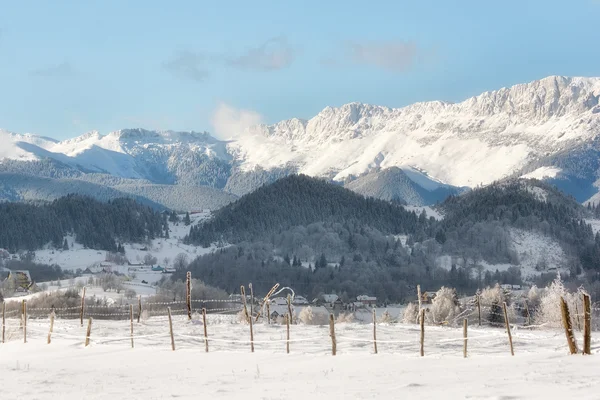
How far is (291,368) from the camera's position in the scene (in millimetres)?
35406

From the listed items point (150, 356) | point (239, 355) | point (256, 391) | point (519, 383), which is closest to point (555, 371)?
point (519, 383)

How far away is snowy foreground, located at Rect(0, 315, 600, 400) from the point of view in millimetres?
28072

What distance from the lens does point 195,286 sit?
475ft

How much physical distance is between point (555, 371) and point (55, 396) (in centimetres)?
1824

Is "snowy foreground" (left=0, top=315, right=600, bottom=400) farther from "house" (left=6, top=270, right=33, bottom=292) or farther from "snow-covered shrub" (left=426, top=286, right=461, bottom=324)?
"house" (left=6, top=270, right=33, bottom=292)

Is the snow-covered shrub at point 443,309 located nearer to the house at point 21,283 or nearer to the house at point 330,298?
the house at point 330,298

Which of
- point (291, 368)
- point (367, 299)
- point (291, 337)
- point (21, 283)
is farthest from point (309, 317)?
point (367, 299)

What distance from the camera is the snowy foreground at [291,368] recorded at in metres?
28.1

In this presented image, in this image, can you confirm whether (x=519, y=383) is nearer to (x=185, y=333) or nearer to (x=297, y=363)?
(x=297, y=363)

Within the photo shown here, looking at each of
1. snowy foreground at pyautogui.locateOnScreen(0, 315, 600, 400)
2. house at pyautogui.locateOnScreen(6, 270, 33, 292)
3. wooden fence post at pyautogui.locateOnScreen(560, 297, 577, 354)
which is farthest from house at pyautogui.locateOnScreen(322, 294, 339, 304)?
wooden fence post at pyautogui.locateOnScreen(560, 297, 577, 354)

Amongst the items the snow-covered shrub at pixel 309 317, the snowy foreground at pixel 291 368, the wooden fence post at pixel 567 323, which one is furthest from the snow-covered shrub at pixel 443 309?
the wooden fence post at pixel 567 323

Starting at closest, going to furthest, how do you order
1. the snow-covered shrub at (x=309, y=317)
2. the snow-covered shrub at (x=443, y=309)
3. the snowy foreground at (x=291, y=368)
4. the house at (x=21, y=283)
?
1. the snowy foreground at (x=291, y=368)
2. the snow-covered shrub at (x=443, y=309)
3. the snow-covered shrub at (x=309, y=317)
4. the house at (x=21, y=283)

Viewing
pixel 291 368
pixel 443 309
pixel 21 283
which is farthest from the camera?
pixel 21 283

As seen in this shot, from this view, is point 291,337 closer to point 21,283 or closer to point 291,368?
point 291,368
